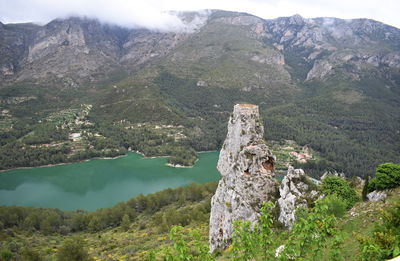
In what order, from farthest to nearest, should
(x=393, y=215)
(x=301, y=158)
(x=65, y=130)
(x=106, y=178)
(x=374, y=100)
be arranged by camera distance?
(x=374, y=100)
(x=65, y=130)
(x=301, y=158)
(x=106, y=178)
(x=393, y=215)

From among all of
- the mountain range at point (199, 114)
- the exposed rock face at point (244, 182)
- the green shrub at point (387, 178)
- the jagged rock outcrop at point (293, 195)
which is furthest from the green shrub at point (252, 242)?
the mountain range at point (199, 114)

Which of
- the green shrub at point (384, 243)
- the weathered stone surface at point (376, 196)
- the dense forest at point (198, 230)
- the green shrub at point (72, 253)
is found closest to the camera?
the green shrub at point (384, 243)

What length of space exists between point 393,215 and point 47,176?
276 ft

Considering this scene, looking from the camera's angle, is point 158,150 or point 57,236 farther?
point 158,150

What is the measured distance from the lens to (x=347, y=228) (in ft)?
42.3

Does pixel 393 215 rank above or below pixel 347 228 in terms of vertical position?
above

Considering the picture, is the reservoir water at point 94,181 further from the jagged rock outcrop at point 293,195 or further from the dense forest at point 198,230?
the jagged rock outcrop at point 293,195

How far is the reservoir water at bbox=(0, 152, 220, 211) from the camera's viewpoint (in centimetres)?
5938

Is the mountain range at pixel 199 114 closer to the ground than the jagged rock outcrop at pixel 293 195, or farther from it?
closer to the ground

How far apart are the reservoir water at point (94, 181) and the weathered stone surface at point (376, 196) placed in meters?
52.6

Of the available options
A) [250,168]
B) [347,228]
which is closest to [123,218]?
[250,168]

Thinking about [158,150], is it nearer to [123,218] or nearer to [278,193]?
[123,218]

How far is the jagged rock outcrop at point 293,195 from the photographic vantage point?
16125 millimetres

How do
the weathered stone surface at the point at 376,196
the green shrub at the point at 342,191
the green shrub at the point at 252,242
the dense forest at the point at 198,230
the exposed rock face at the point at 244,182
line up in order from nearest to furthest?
the dense forest at the point at 198,230, the green shrub at the point at 252,242, the weathered stone surface at the point at 376,196, the green shrub at the point at 342,191, the exposed rock face at the point at 244,182
